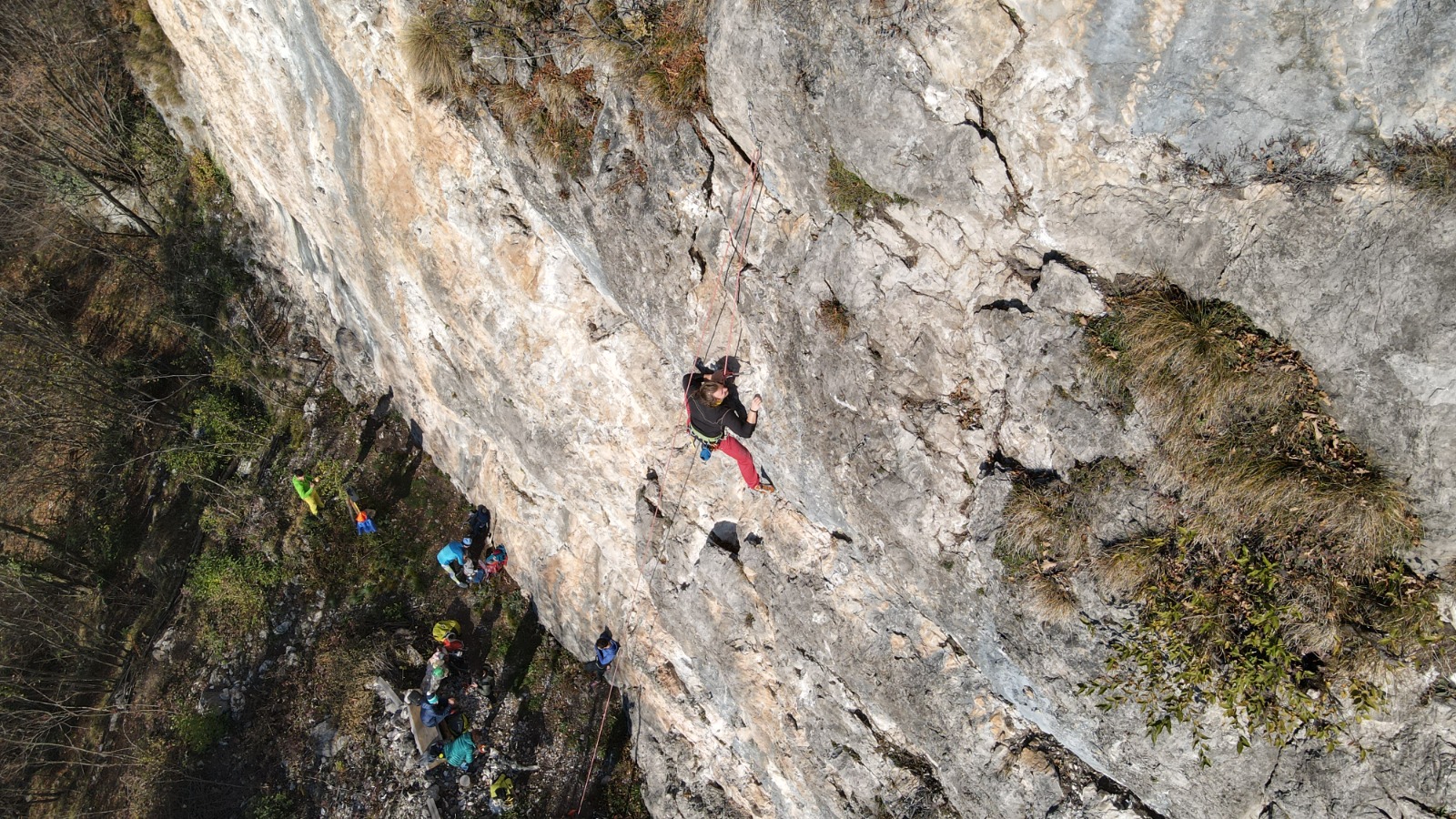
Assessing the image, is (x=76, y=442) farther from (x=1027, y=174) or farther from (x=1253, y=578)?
(x=1253, y=578)

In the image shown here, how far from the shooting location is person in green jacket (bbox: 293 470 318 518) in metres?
15.6

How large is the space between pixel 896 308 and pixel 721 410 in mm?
2458

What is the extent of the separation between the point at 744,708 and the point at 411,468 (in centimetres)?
1024

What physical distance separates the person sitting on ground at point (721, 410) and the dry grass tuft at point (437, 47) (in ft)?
15.0

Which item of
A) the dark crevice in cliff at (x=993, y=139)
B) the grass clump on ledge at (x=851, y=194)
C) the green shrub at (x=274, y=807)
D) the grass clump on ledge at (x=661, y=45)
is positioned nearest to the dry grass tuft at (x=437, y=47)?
the grass clump on ledge at (x=661, y=45)

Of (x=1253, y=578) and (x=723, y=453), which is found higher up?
(x=1253, y=578)

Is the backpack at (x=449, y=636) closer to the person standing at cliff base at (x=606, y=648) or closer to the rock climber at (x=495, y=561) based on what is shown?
the rock climber at (x=495, y=561)

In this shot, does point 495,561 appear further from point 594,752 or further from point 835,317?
point 835,317

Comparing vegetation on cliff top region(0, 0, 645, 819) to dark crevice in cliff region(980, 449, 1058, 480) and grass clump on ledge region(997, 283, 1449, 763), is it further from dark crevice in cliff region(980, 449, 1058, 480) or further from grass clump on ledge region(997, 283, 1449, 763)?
grass clump on ledge region(997, 283, 1449, 763)

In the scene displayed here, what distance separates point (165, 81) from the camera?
58.2 ft

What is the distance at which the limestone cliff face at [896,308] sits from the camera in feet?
13.4

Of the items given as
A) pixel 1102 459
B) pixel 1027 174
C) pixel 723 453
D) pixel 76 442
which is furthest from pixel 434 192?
pixel 76 442

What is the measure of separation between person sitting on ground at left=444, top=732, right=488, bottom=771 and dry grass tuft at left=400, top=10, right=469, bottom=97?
10965mm

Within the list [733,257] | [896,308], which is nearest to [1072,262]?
[896,308]
